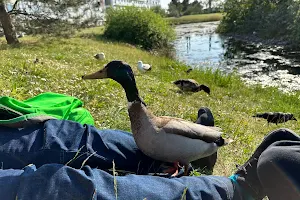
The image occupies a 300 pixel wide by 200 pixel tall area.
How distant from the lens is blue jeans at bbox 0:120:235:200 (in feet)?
5.16

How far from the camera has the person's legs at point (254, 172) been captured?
196 centimetres

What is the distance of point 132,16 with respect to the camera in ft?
69.1

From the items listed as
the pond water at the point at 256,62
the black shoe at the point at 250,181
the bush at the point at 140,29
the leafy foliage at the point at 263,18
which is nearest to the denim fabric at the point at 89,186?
the black shoe at the point at 250,181

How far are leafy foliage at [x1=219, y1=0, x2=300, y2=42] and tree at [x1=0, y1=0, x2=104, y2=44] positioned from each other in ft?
42.7

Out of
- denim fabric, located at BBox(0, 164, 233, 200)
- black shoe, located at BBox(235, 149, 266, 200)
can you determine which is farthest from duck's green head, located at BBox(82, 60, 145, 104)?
black shoe, located at BBox(235, 149, 266, 200)

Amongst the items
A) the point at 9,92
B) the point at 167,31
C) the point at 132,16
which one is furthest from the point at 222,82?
the point at 132,16

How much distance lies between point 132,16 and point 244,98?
49.4 feet

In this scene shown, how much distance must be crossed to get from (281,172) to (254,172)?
47 cm

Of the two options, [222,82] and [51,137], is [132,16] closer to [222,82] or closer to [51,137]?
[222,82]

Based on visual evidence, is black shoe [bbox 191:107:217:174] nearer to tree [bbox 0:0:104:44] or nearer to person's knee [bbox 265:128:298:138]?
person's knee [bbox 265:128:298:138]

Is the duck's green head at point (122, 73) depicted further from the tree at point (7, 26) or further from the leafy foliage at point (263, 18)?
the leafy foliage at point (263, 18)

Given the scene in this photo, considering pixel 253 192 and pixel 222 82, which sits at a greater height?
pixel 253 192

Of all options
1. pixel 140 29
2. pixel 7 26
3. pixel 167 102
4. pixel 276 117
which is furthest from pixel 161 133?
pixel 140 29

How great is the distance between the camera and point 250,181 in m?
2.01
